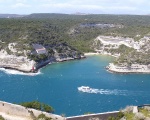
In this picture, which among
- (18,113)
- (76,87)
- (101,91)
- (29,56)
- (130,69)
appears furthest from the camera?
(29,56)

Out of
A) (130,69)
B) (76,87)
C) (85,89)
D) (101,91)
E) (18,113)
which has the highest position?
(18,113)

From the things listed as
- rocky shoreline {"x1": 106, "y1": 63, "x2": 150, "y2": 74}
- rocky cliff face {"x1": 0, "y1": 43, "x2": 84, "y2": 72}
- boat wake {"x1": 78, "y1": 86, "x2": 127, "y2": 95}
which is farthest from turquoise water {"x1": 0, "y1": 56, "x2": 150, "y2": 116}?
rocky cliff face {"x1": 0, "y1": 43, "x2": 84, "y2": 72}

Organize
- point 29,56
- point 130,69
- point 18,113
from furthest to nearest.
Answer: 1. point 29,56
2. point 130,69
3. point 18,113

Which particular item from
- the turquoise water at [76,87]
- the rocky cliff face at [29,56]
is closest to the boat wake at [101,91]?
the turquoise water at [76,87]

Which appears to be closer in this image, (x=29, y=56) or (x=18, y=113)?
(x=18, y=113)

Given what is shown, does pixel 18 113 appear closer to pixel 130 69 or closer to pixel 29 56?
pixel 130 69

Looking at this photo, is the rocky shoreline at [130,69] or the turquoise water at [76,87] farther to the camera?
the rocky shoreline at [130,69]

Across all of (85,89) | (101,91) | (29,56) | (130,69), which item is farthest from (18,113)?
(29,56)

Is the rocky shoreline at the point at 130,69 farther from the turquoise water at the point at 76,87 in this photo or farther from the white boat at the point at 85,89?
the white boat at the point at 85,89

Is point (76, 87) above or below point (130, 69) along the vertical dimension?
above
